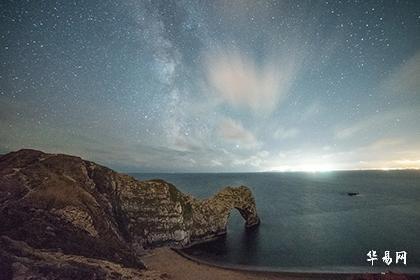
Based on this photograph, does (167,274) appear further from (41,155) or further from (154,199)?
(41,155)

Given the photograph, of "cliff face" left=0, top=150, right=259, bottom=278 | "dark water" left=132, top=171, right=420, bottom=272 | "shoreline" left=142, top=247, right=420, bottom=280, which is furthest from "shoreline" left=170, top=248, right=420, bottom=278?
"cliff face" left=0, top=150, right=259, bottom=278

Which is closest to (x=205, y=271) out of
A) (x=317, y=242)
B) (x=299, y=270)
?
(x=299, y=270)

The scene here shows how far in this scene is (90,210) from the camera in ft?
87.1

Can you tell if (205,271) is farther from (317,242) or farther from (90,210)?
(317,242)

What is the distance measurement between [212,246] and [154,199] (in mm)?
11996

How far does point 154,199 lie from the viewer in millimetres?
37188

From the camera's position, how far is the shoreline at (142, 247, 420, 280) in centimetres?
2775

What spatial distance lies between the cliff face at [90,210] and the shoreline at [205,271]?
2651mm

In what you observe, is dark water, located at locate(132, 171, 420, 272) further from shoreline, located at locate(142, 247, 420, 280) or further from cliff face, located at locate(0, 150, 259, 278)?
cliff face, located at locate(0, 150, 259, 278)

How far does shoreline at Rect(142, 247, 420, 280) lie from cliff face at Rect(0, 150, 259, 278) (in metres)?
2.65

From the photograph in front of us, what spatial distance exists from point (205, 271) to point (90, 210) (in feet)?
45.7

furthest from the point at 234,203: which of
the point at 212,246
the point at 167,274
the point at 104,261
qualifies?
the point at 104,261

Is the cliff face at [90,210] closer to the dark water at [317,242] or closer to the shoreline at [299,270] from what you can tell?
the dark water at [317,242]

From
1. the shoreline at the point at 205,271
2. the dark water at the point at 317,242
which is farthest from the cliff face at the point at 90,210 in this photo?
the dark water at the point at 317,242
